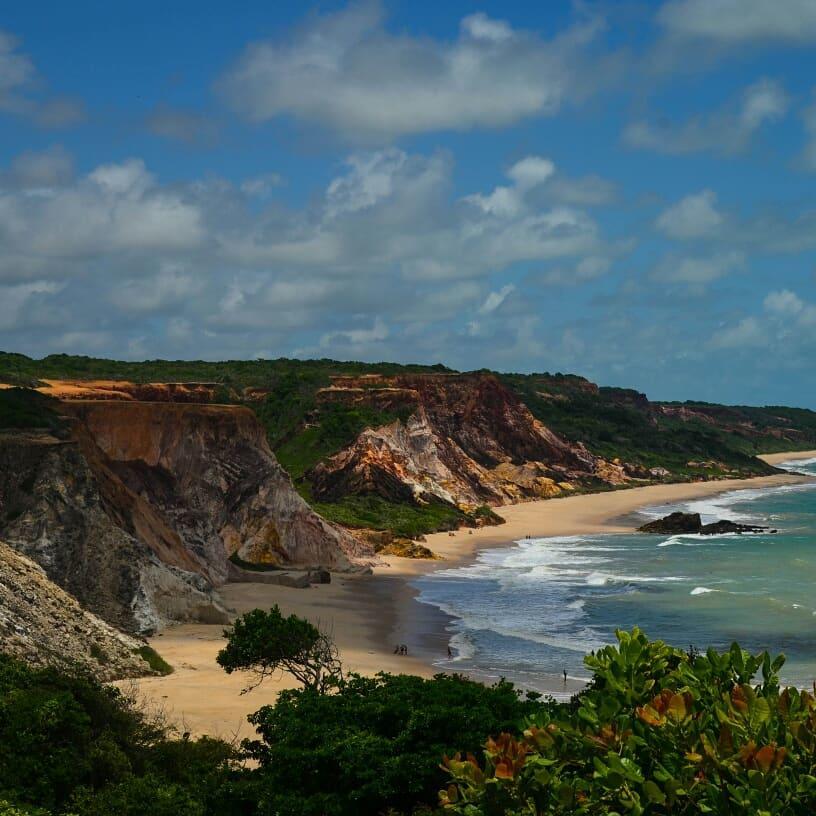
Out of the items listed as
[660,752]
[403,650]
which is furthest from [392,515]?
[660,752]

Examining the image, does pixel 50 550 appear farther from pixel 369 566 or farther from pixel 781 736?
pixel 781 736

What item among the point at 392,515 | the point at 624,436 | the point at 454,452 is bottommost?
the point at 392,515

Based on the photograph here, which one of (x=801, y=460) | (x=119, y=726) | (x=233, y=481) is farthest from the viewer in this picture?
(x=801, y=460)

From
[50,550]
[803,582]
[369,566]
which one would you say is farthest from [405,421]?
[50,550]

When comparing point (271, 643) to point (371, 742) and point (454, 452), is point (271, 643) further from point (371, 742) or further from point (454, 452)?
point (454, 452)

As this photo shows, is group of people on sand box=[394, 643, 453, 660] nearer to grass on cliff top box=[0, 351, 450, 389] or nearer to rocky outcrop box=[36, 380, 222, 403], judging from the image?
rocky outcrop box=[36, 380, 222, 403]

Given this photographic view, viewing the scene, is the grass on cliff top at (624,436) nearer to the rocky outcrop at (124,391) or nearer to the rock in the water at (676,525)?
the rock in the water at (676,525)
